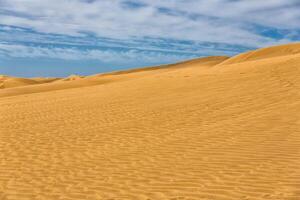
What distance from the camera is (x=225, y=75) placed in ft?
71.2

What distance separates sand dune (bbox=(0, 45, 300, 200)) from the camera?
22.9 ft

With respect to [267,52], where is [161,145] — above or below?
below

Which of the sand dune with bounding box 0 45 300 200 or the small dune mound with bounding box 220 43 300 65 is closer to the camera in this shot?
the sand dune with bounding box 0 45 300 200

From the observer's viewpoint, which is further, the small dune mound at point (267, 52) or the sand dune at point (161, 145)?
the small dune mound at point (267, 52)

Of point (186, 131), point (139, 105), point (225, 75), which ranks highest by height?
point (225, 75)

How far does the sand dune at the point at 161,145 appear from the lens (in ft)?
22.9

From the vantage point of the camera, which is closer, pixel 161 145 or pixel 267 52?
pixel 161 145

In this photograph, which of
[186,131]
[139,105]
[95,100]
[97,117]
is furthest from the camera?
[95,100]

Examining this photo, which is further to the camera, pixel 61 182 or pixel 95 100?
pixel 95 100

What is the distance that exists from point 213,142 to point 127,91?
11.4 metres

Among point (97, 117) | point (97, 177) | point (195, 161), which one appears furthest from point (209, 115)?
point (97, 177)

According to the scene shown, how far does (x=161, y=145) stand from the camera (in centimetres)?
998

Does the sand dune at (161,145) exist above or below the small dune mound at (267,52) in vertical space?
below

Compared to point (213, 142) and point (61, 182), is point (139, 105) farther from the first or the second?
point (61, 182)
